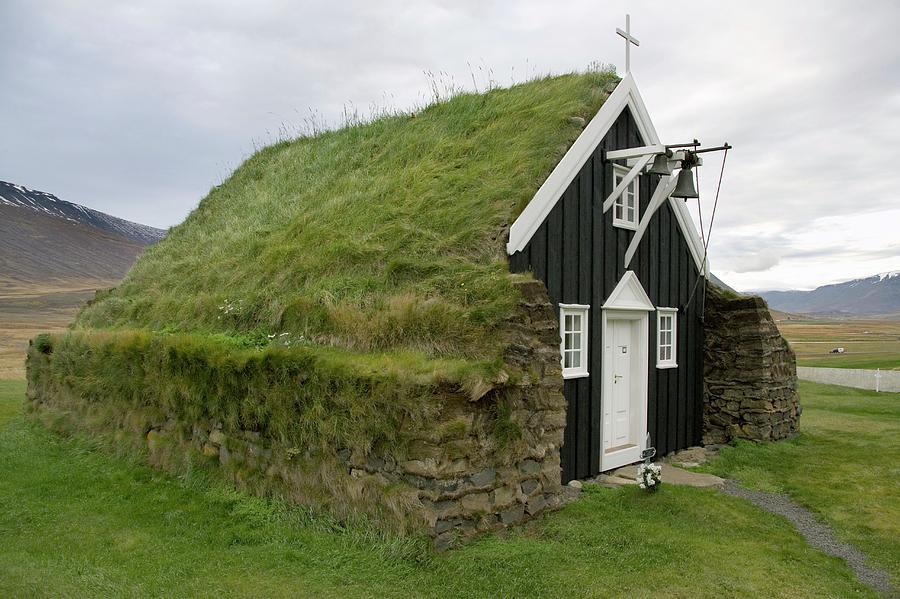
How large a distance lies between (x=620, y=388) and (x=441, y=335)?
4450 mm

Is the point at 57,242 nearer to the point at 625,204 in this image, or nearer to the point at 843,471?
the point at 625,204

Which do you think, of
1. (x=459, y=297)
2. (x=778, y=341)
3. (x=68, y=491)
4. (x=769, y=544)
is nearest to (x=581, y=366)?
(x=459, y=297)

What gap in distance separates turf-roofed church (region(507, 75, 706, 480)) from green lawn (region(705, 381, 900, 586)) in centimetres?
156

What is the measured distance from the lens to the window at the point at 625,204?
10898 mm

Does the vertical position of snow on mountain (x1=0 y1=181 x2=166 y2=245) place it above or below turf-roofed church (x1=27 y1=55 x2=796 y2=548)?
above

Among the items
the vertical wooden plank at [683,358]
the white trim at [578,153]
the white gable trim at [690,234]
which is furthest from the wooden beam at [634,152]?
the vertical wooden plank at [683,358]

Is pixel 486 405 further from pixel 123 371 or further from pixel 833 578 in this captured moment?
pixel 123 371

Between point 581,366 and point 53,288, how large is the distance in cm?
11905

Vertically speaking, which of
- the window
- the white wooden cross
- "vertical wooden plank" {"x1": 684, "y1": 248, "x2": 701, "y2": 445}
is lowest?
"vertical wooden plank" {"x1": 684, "y1": 248, "x2": 701, "y2": 445}

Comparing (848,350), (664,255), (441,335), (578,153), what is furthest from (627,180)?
(848,350)

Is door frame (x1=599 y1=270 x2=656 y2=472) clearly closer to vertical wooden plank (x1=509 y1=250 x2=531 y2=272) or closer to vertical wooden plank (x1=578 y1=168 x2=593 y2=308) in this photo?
vertical wooden plank (x1=578 y1=168 x2=593 y2=308)

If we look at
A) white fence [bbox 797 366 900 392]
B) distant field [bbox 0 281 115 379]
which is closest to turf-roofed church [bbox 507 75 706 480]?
white fence [bbox 797 366 900 392]

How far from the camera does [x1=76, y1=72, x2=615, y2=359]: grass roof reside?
8477mm

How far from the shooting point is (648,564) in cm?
663
